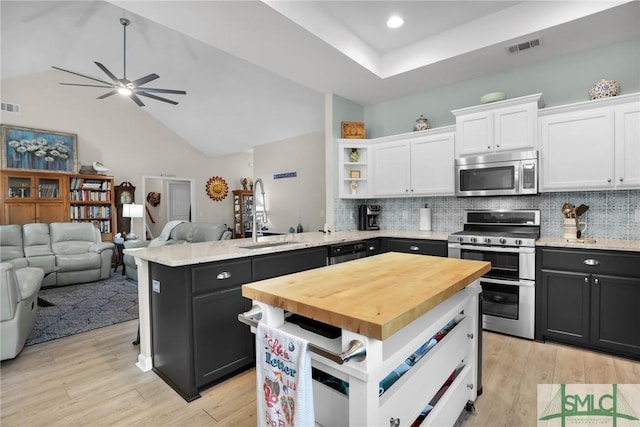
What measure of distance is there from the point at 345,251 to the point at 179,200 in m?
6.91

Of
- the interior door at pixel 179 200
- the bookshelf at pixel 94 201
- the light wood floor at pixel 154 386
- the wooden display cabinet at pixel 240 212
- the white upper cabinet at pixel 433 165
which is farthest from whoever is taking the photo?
the wooden display cabinet at pixel 240 212

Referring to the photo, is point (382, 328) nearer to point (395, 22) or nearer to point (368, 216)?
point (395, 22)

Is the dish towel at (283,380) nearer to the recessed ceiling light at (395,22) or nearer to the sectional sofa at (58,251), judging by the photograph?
the recessed ceiling light at (395,22)

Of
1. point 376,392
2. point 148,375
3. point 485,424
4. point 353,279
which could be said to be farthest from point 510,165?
point 148,375

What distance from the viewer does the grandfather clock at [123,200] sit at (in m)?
6.98

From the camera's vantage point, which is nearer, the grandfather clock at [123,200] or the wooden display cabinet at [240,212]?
the grandfather clock at [123,200]

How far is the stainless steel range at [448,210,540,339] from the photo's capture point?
2.82 metres

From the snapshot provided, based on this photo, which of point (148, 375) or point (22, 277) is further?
point (22, 277)

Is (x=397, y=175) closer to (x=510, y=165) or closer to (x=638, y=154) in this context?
(x=510, y=165)

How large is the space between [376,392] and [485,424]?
126 centimetres

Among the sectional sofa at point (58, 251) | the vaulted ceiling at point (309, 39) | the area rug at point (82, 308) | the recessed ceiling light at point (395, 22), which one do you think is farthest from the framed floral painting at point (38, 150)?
the recessed ceiling light at point (395, 22)

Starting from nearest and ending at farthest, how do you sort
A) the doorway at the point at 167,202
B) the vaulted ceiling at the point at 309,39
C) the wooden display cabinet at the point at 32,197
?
the vaulted ceiling at the point at 309,39 → the wooden display cabinet at the point at 32,197 → the doorway at the point at 167,202

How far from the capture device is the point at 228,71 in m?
5.49

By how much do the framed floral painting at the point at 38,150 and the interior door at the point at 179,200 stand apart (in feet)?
7.79
